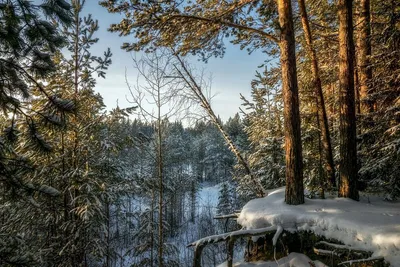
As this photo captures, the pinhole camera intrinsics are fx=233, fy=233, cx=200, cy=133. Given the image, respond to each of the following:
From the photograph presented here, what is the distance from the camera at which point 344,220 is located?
362 cm

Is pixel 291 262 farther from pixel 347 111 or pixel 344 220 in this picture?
pixel 347 111

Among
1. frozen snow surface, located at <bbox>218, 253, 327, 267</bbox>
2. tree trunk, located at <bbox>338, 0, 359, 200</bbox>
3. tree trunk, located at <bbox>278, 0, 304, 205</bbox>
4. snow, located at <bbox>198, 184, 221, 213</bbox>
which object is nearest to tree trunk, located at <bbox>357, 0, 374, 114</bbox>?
tree trunk, located at <bbox>338, 0, 359, 200</bbox>

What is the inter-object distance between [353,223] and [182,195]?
109ft

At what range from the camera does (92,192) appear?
671cm

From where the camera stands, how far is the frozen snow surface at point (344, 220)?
9.97ft

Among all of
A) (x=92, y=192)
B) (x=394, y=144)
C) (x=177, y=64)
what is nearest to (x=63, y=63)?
(x=177, y=64)

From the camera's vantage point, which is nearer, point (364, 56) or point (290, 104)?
point (290, 104)

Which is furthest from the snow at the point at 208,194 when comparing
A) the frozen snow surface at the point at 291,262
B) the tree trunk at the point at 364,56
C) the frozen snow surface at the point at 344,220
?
the frozen snow surface at the point at 291,262

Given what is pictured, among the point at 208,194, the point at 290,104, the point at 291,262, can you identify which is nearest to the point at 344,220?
the point at 291,262

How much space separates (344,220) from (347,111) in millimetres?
2359

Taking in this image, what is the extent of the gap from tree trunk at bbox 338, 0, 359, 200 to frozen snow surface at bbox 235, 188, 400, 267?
1.27 feet

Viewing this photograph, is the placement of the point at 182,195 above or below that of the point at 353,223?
below

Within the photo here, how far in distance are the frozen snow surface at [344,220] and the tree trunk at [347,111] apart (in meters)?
0.39

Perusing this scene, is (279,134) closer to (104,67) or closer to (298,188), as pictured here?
(298,188)
